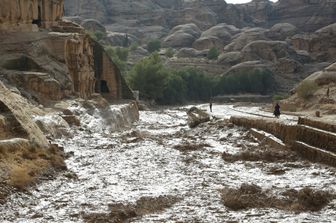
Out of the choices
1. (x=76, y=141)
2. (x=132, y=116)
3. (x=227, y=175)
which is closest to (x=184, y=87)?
(x=132, y=116)

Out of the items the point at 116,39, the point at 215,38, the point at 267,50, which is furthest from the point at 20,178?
the point at 215,38

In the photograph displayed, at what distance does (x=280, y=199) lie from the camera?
1232 cm

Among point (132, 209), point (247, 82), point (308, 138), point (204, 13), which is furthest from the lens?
point (204, 13)

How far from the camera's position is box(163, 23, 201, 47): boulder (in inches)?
5103

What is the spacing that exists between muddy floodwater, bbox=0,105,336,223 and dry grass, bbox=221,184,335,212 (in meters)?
0.23

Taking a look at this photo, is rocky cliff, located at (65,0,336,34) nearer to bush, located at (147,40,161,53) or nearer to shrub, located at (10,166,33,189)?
bush, located at (147,40,161,53)

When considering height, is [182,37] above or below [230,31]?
below

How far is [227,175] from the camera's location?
52.3ft

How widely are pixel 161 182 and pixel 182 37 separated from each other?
387ft

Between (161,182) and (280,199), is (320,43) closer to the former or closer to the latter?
(161,182)

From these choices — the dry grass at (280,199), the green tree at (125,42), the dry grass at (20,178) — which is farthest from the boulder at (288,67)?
the dry grass at (20,178)

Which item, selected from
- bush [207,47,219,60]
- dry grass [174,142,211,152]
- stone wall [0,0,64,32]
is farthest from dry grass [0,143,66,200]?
bush [207,47,219,60]

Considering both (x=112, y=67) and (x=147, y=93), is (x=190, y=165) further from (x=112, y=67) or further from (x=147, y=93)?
(x=147, y=93)

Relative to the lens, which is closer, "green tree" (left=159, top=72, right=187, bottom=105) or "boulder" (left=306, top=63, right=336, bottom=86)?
"boulder" (left=306, top=63, right=336, bottom=86)
